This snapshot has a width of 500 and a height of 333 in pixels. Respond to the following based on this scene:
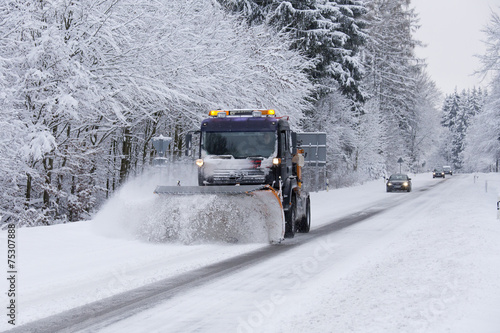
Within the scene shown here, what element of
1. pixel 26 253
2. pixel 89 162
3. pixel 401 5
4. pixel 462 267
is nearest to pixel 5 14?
pixel 89 162

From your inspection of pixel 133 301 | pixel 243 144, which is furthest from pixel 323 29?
pixel 133 301

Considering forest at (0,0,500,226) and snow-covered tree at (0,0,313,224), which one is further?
forest at (0,0,500,226)

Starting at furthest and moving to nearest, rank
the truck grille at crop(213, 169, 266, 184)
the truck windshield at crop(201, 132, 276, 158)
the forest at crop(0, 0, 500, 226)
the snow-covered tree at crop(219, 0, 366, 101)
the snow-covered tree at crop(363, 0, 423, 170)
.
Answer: the snow-covered tree at crop(363, 0, 423, 170)
the snow-covered tree at crop(219, 0, 366, 101)
the forest at crop(0, 0, 500, 226)
the truck windshield at crop(201, 132, 276, 158)
the truck grille at crop(213, 169, 266, 184)

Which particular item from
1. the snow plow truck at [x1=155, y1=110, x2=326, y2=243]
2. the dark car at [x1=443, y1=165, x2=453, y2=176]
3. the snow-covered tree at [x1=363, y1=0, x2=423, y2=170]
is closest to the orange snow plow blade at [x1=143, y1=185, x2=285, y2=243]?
the snow plow truck at [x1=155, y1=110, x2=326, y2=243]

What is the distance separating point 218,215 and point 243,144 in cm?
209

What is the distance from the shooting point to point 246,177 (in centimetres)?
1292

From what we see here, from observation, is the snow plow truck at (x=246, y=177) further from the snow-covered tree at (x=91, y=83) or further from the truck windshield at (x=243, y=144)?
the snow-covered tree at (x=91, y=83)

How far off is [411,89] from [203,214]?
2295 inches

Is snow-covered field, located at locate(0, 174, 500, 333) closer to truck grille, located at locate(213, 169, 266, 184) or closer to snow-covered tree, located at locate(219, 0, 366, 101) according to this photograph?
truck grille, located at locate(213, 169, 266, 184)

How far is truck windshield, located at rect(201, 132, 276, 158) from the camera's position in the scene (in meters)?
13.1

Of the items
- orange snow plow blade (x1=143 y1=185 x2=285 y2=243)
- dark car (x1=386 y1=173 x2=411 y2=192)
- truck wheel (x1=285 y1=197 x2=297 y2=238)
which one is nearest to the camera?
orange snow plow blade (x1=143 y1=185 x2=285 y2=243)

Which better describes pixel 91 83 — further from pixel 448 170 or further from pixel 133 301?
pixel 448 170

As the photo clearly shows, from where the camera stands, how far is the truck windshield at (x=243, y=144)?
13.1 metres

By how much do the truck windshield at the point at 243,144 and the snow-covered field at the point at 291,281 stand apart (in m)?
2.29
